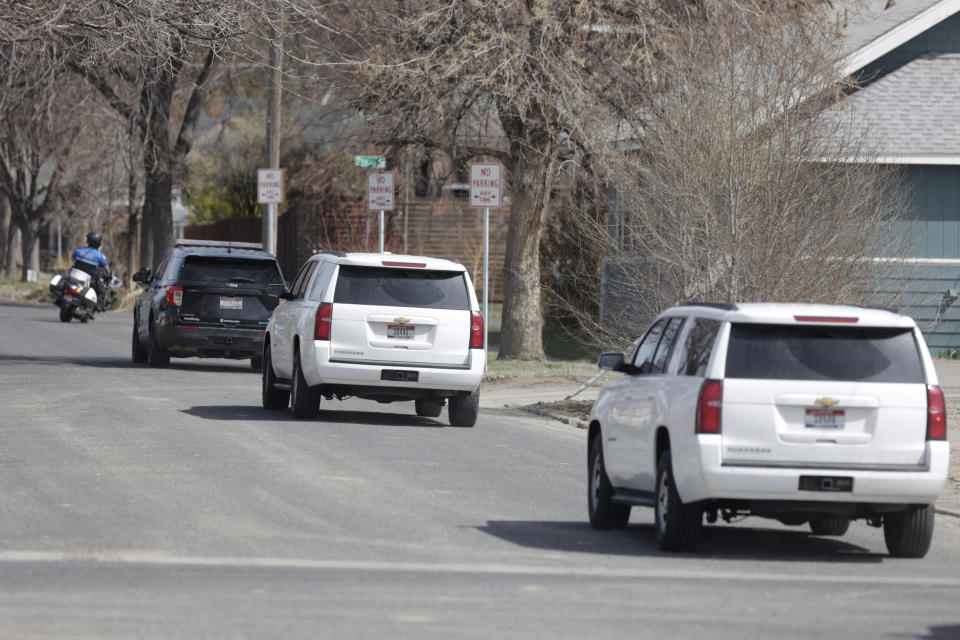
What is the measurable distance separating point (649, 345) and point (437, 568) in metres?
2.86

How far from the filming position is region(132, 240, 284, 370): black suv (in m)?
24.7

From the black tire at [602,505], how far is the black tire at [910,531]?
175 cm

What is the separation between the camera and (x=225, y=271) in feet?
82.3

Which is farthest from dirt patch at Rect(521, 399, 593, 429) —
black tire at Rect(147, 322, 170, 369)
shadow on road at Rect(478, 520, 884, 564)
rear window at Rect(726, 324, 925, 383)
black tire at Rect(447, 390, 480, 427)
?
rear window at Rect(726, 324, 925, 383)

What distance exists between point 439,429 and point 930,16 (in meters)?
17.3

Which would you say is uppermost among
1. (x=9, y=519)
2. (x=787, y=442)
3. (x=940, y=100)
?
(x=940, y=100)

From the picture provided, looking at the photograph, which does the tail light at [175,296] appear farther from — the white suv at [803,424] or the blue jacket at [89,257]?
the white suv at [803,424]

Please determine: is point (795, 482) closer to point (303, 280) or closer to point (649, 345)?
point (649, 345)

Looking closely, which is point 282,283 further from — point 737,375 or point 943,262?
point 737,375

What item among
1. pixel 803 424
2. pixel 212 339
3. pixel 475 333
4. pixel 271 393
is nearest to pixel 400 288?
pixel 475 333

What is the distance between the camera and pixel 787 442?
10055mm

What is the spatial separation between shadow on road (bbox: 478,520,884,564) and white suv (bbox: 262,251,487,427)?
6.04 meters

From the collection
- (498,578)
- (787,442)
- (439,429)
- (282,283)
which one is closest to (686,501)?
(787,442)

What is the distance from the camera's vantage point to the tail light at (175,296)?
24.6 meters
